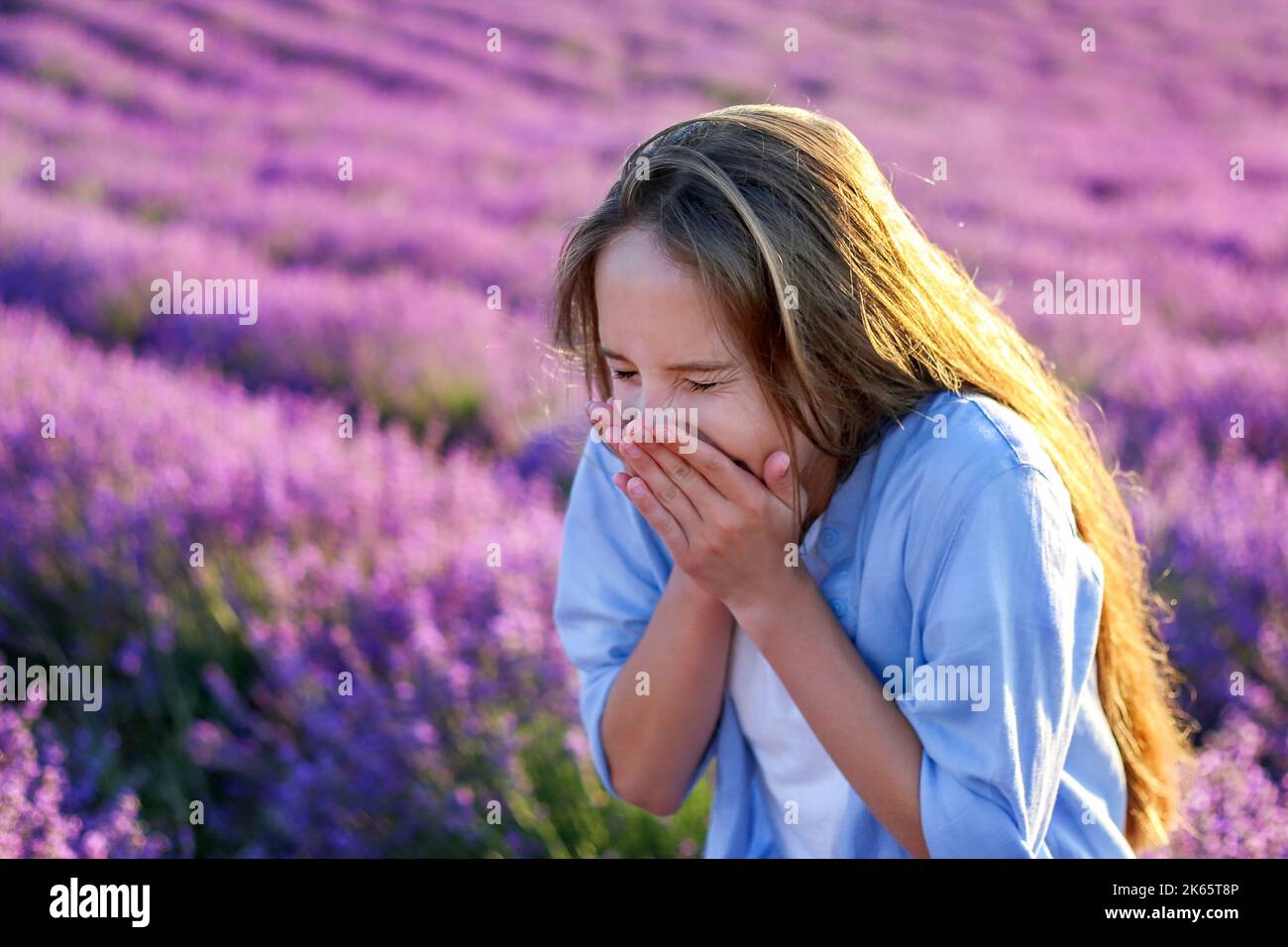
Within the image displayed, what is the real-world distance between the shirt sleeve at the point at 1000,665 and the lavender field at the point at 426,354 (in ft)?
2.50

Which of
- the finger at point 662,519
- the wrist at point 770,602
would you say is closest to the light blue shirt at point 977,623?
the wrist at point 770,602

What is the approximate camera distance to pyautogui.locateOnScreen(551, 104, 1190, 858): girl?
1387mm

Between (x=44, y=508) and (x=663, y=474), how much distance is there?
2308 millimetres

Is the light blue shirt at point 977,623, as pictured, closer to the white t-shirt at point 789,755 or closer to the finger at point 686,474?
the white t-shirt at point 789,755

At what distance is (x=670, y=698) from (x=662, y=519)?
31 centimetres

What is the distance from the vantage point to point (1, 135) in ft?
18.4

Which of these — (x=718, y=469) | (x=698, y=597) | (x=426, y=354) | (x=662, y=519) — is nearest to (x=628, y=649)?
(x=698, y=597)

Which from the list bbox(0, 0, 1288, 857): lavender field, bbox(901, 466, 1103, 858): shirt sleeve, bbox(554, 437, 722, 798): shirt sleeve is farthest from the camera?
bbox(0, 0, 1288, 857): lavender field

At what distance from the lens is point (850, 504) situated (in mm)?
1583

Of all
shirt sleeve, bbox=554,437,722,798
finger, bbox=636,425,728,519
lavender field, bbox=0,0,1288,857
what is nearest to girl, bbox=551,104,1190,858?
finger, bbox=636,425,728,519

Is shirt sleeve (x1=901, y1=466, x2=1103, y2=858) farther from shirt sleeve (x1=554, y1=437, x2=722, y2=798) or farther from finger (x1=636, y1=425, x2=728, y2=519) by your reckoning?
shirt sleeve (x1=554, y1=437, x2=722, y2=798)

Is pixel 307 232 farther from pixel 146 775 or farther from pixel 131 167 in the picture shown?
pixel 146 775

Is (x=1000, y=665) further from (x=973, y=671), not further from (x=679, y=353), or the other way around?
(x=679, y=353)

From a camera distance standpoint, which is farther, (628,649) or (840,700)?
(628,649)
